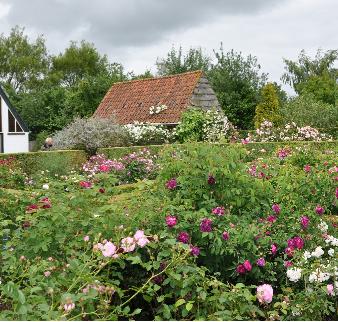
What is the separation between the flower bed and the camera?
3.74m

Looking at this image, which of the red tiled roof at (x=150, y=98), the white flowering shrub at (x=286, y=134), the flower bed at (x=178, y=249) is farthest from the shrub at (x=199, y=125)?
the flower bed at (x=178, y=249)

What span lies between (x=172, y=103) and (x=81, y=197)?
21088mm

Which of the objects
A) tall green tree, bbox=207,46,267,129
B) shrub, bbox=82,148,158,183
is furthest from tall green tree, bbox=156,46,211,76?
shrub, bbox=82,148,158,183

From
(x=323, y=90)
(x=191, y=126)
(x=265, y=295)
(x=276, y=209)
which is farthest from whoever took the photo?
(x=323, y=90)

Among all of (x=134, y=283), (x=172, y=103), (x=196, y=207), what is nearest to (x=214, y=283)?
(x=134, y=283)

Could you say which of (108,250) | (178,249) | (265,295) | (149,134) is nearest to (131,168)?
(149,134)

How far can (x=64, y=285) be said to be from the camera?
12.3ft

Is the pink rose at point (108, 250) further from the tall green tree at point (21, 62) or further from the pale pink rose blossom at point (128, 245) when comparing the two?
the tall green tree at point (21, 62)

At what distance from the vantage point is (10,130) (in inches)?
1331

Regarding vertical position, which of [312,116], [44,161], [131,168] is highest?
[312,116]

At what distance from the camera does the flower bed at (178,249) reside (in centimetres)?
374

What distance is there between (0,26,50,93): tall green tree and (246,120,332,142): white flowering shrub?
40078 millimetres

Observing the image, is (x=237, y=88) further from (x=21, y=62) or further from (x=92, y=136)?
(x=21, y=62)

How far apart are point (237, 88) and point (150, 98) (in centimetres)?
810
